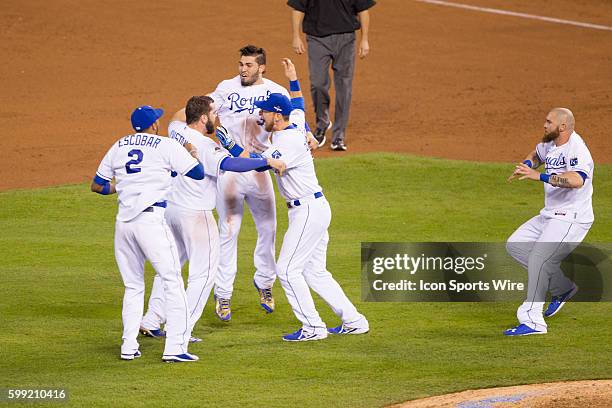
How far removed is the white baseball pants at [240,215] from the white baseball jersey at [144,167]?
1672 mm

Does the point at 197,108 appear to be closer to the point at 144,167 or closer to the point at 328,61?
the point at 144,167

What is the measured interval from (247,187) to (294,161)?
1122mm

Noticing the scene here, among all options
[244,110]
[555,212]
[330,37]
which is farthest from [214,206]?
[330,37]

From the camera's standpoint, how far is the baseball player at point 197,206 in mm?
9094

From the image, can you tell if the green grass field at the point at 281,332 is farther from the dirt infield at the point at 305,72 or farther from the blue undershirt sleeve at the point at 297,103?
the dirt infield at the point at 305,72

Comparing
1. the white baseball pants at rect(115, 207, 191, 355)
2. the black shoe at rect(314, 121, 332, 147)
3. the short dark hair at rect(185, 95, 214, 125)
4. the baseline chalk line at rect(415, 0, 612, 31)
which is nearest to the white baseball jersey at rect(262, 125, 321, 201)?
the short dark hair at rect(185, 95, 214, 125)

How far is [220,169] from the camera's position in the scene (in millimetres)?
9047

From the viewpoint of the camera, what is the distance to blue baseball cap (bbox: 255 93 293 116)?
9.14m

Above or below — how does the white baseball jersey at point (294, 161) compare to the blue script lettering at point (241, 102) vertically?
below

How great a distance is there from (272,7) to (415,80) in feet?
16.6

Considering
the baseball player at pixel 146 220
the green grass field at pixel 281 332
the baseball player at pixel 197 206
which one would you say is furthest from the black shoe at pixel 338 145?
the baseball player at pixel 146 220

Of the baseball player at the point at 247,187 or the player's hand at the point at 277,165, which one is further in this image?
the baseball player at the point at 247,187

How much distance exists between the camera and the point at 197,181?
917cm

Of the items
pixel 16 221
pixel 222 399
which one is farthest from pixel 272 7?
pixel 222 399
